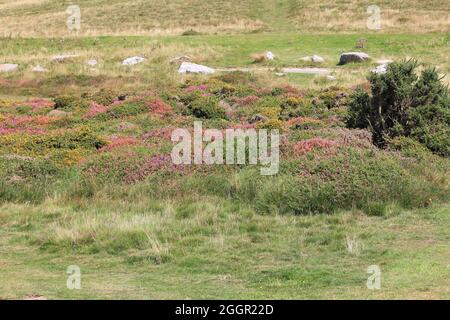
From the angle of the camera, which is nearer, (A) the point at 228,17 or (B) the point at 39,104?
(B) the point at 39,104

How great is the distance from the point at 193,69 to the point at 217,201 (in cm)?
2742

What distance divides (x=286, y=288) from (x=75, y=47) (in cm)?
4917

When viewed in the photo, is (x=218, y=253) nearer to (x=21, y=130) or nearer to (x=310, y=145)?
(x=310, y=145)

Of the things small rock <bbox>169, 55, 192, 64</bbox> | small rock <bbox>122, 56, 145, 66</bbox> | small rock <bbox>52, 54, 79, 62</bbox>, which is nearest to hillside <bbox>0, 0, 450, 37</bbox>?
small rock <bbox>52, 54, 79, 62</bbox>

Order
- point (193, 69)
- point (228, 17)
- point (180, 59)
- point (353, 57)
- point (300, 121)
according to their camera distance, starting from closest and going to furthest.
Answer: point (300, 121) → point (193, 69) → point (353, 57) → point (180, 59) → point (228, 17)

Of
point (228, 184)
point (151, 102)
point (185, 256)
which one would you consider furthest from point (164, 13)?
point (185, 256)

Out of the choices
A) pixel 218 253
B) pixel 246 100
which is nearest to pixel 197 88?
pixel 246 100

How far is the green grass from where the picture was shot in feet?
33.6

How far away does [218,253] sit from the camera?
1252cm

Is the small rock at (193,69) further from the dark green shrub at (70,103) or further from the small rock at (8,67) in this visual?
the small rock at (8,67)

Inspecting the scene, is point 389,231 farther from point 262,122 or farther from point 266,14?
point 266,14

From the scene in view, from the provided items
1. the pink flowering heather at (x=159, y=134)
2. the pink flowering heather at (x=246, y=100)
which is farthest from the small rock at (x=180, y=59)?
the pink flowering heather at (x=159, y=134)

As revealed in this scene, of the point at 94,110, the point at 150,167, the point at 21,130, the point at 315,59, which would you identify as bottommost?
the point at 21,130

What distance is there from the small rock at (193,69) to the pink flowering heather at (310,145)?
23.5 meters
